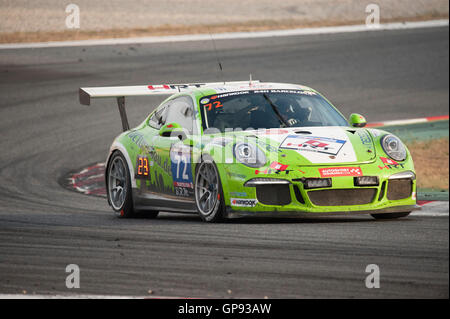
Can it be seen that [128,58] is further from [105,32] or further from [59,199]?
[59,199]

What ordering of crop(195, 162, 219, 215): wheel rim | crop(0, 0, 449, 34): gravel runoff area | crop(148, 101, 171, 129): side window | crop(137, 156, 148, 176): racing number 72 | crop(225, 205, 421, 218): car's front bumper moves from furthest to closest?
crop(0, 0, 449, 34): gravel runoff area < crop(148, 101, 171, 129): side window < crop(137, 156, 148, 176): racing number 72 < crop(195, 162, 219, 215): wheel rim < crop(225, 205, 421, 218): car's front bumper

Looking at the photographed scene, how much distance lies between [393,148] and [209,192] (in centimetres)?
168

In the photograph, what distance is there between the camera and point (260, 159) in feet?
26.8

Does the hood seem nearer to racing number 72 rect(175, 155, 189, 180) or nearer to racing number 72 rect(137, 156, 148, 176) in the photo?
racing number 72 rect(175, 155, 189, 180)

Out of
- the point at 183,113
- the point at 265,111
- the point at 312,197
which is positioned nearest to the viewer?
the point at 312,197

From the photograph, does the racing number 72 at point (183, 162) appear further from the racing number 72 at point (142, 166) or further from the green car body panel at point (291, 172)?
the racing number 72 at point (142, 166)

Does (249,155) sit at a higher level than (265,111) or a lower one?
lower

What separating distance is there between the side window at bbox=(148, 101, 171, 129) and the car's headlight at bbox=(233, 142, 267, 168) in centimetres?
183

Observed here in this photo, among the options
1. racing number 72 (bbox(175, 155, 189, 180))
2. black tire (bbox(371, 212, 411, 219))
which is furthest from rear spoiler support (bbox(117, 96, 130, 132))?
black tire (bbox(371, 212, 411, 219))

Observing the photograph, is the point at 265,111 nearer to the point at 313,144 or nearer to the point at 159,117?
the point at 313,144

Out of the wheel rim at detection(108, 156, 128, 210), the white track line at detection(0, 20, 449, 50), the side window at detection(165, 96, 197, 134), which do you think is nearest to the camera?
the side window at detection(165, 96, 197, 134)

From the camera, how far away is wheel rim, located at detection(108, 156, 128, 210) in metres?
10.2

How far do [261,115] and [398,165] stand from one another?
145cm

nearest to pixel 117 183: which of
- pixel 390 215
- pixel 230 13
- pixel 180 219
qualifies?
pixel 180 219
